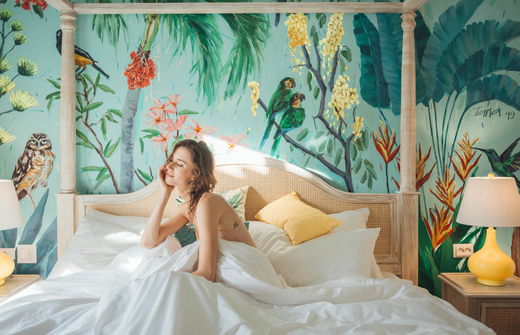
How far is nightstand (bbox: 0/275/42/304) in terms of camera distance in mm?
1930

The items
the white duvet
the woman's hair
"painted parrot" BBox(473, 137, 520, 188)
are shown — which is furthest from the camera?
"painted parrot" BBox(473, 137, 520, 188)

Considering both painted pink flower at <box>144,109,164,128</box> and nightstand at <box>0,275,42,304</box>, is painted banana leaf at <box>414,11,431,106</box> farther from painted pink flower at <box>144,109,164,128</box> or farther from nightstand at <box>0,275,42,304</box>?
nightstand at <box>0,275,42,304</box>

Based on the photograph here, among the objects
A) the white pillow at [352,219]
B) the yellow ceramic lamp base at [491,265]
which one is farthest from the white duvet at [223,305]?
the yellow ceramic lamp base at [491,265]

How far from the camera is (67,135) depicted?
236 cm

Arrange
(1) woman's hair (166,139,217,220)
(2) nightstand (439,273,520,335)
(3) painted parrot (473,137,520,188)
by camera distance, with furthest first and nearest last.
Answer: (3) painted parrot (473,137,520,188), (2) nightstand (439,273,520,335), (1) woman's hair (166,139,217,220)

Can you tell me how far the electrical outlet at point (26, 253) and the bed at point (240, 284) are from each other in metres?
0.43

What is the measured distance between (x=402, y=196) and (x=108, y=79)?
2.25 metres

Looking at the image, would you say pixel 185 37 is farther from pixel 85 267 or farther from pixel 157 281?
pixel 157 281

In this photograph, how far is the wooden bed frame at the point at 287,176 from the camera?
231cm

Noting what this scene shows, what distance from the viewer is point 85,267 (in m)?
1.97

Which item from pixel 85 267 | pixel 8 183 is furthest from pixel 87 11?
pixel 85 267

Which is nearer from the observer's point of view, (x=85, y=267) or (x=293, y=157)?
(x=85, y=267)

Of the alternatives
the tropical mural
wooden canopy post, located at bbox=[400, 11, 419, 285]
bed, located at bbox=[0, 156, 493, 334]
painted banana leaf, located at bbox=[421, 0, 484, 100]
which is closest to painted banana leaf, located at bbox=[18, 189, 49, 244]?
the tropical mural

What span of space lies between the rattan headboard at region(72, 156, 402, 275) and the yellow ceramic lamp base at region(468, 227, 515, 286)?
523 millimetres
